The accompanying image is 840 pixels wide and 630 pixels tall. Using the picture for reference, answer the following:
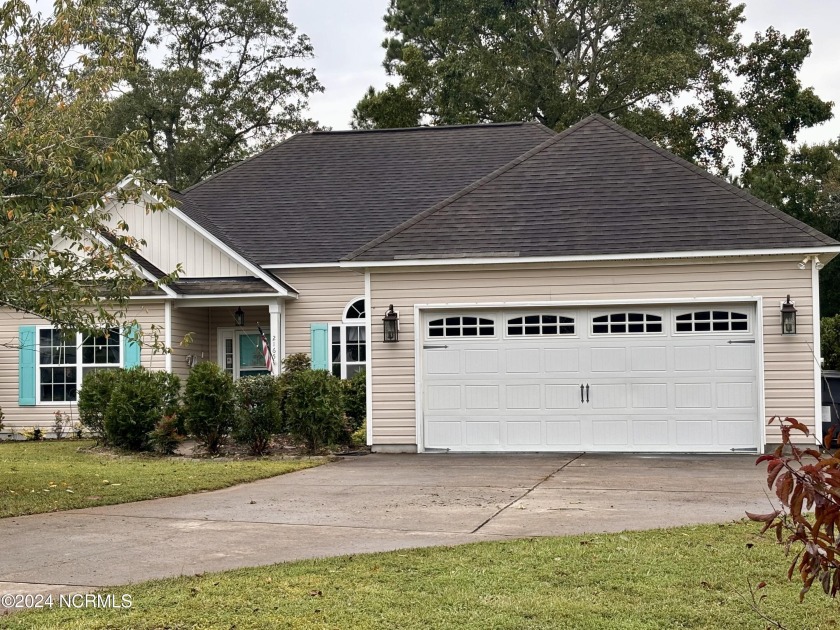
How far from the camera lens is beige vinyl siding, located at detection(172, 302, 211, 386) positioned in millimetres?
19016

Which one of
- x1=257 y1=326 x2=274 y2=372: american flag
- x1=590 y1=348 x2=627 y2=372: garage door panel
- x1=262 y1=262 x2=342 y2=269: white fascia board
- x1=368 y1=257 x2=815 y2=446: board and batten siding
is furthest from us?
x1=262 y1=262 x2=342 y2=269: white fascia board

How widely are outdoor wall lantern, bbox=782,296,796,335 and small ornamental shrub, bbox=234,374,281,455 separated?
25.4 ft

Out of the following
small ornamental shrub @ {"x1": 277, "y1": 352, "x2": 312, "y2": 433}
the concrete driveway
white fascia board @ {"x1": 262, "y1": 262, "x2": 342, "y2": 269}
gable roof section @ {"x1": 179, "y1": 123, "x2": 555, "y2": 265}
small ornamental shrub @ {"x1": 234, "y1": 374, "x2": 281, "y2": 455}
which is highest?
gable roof section @ {"x1": 179, "y1": 123, "x2": 555, "y2": 265}

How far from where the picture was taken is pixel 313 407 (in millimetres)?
15531

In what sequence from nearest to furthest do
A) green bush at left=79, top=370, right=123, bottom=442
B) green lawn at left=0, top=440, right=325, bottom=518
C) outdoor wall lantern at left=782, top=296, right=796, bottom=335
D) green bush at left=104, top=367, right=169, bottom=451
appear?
green lawn at left=0, top=440, right=325, bottom=518 < outdoor wall lantern at left=782, top=296, right=796, bottom=335 < green bush at left=104, top=367, right=169, bottom=451 < green bush at left=79, top=370, right=123, bottom=442

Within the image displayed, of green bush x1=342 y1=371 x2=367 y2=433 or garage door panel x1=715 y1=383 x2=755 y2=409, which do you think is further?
Answer: green bush x1=342 y1=371 x2=367 y2=433

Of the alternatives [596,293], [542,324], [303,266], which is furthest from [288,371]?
[596,293]

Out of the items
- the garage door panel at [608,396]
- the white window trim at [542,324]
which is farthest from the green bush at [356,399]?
the garage door panel at [608,396]

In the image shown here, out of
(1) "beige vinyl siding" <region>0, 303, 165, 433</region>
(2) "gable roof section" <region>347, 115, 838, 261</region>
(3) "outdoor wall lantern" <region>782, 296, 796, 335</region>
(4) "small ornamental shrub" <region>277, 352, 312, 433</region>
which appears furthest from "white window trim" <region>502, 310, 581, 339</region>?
(1) "beige vinyl siding" <region>0, 303, 165, 433</region>

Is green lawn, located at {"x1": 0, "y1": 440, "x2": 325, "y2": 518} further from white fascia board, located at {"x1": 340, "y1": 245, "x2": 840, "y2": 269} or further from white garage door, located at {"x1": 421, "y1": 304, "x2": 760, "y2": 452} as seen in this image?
white fascia board, located at {"x1": 340, "y1": 245, "x2": 840, "y2": 269}

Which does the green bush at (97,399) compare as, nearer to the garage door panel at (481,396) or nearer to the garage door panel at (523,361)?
the garage door panel at (481,396)

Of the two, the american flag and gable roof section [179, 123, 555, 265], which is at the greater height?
gable roof section [179, 123, 555, 265]

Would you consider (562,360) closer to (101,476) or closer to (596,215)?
(596,215)

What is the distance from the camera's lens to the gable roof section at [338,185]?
2030 cm
